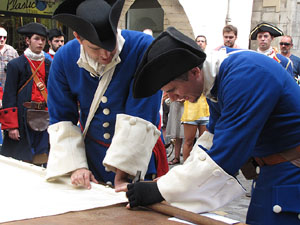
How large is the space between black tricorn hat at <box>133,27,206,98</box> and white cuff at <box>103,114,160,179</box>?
0.62 metres

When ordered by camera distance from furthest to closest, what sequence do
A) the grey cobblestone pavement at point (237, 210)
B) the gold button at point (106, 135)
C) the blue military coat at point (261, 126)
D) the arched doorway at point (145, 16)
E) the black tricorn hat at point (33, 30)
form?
the arched doorway at point (145, 16), the black tricorn hat at point (33, 30), the grey cobblestone pavement at point (237, 210), the gold button at point (106, 135), the blue military coat at point (261, 126)

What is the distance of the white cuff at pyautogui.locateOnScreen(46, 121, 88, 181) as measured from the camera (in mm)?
2711

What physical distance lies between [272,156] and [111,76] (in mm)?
1067

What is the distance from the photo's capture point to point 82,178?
2.60m

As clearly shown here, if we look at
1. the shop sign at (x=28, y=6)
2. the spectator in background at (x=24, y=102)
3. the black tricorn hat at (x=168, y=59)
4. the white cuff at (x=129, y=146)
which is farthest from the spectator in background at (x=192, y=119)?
the shop sign at (x=28, y=6)

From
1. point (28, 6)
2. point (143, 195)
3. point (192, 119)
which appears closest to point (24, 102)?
point (192, 119)

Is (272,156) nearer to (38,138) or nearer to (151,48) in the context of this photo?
(151,48)

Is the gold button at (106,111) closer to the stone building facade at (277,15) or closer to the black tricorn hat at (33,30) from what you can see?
the black tricorn hat at (33,30)

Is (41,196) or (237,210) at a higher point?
(41,196)

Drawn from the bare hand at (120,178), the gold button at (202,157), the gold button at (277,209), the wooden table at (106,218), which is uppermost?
the gold button at (202,157)

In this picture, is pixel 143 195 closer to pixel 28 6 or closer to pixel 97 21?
pixel 97 21

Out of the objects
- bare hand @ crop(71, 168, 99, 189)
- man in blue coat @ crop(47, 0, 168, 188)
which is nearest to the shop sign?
man in blue coat @ crop(47, 0, 168, 188)

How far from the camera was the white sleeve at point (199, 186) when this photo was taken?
1.96 meters

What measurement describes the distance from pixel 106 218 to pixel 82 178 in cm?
62
